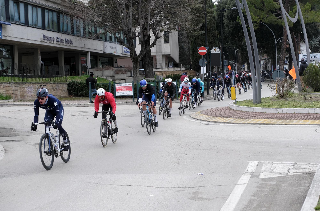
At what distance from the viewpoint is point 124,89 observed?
33.3 meters

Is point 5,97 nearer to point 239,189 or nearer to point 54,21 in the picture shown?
point 54,21

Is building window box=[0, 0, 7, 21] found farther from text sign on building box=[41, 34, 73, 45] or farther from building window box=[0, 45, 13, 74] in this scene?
text sign on building box=[41, 34, 73, 45]

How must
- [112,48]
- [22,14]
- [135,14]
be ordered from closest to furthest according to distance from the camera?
[135,14] → [22,14] → [112,48]

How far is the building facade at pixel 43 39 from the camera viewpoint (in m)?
37.5

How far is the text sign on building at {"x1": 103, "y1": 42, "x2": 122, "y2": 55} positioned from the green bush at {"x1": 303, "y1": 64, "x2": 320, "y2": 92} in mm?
32863

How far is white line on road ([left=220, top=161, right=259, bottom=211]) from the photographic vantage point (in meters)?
6.54

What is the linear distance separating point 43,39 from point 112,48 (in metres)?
17.3

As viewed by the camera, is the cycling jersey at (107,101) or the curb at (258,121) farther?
the curb at (258,121)

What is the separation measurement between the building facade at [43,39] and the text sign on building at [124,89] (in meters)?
5.60

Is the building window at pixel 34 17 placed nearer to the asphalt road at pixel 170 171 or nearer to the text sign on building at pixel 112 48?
the text sign on building at pixel 112 48

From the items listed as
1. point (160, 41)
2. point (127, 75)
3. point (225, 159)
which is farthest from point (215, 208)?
point (160, 41)

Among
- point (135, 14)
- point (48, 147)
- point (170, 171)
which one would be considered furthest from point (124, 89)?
point (170, 171)

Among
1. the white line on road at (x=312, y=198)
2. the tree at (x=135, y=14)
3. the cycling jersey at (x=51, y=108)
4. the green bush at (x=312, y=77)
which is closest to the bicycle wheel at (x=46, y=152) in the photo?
the cycling jersey at (x=51, y=108)

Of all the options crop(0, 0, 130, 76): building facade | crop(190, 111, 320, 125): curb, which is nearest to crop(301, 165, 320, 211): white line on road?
crop(190, 111, 320, 125): curb
